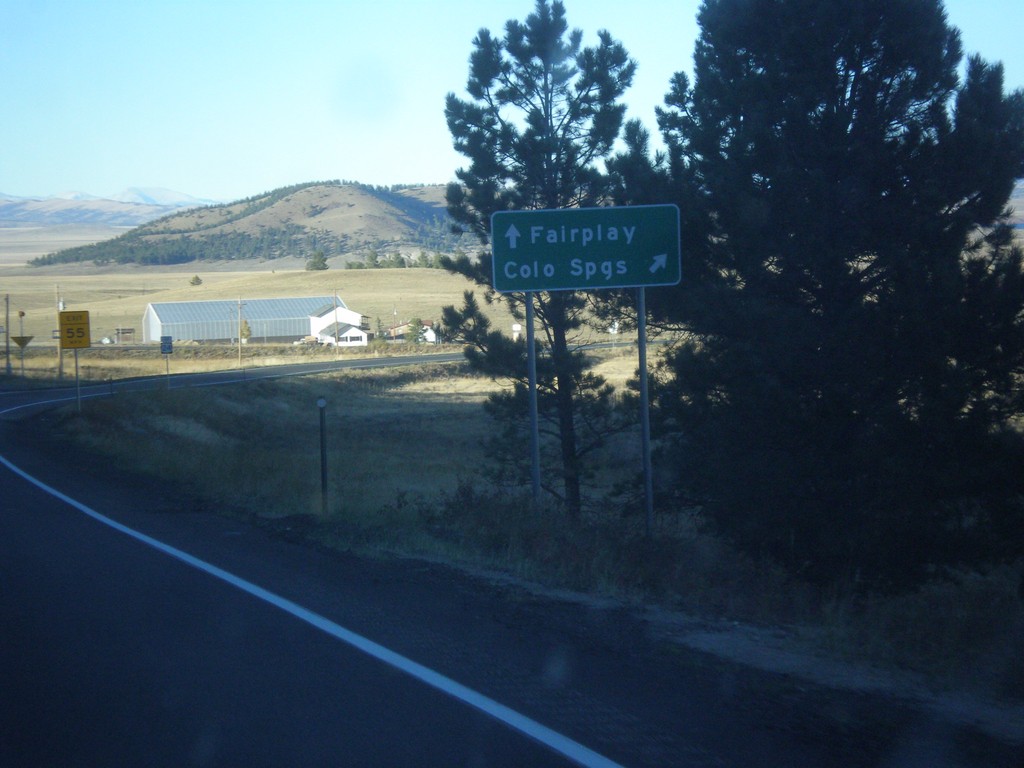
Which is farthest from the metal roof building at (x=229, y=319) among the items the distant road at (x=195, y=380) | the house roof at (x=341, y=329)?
the distant road at (x=195, y=380)

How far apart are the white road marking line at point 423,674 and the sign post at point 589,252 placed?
436 cm

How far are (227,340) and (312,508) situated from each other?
88843mm

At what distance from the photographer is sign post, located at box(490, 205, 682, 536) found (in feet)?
37.7

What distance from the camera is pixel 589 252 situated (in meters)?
11.9

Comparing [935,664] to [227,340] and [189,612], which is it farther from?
[227,340]

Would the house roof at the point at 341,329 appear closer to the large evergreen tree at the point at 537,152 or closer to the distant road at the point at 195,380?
the distant road at the point at 195,380

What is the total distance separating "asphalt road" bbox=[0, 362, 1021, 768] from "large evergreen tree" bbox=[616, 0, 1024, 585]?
3.63m

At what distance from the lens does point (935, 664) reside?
6059mm

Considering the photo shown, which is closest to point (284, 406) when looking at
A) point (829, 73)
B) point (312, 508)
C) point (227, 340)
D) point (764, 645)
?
point (312, 508)

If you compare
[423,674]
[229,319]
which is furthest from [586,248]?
[229,319]

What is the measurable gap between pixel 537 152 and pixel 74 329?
1793cm

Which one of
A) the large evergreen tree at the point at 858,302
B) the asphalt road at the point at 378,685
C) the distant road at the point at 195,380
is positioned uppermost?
the large evergreen tree at the point at 858,302

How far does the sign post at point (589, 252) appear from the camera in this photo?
11.5 m

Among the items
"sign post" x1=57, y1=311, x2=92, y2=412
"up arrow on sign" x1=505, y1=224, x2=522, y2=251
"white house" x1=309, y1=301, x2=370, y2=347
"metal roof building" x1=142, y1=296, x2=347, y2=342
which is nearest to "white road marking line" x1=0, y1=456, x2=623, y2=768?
"up arrow on sign" x1=505, y1=224, x2=522, y2=251
